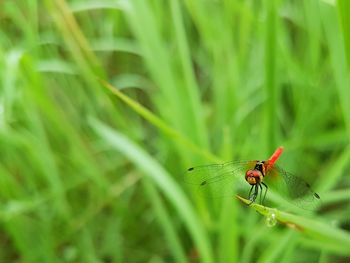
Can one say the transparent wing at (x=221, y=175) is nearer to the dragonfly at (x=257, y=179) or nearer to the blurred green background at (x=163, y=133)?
the dragonfly at (x=257, y=179)

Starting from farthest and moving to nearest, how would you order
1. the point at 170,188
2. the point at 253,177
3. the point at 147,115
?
the point at 170,188
the point at 147,115
the point at 253,177

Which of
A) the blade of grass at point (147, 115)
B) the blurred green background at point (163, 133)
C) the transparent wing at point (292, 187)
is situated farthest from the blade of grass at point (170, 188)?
the transparent wing at point (292, 187)

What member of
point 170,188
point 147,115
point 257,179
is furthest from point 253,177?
point 170,188

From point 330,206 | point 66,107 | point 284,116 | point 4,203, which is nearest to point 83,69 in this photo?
point 66,107

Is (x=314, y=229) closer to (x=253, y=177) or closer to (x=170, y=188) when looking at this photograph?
(x=253, y=177)

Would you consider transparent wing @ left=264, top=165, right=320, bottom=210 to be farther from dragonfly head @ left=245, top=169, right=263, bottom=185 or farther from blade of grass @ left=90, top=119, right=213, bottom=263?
blade of grass @ left=90, top=119, right=213, bottom=263

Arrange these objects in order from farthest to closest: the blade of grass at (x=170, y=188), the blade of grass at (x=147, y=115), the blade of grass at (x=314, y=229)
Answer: the blade of grass at (x=170, y=188) → the blade of grass at (x=147, y=115) → the blade of grass at (x=314, y=229)

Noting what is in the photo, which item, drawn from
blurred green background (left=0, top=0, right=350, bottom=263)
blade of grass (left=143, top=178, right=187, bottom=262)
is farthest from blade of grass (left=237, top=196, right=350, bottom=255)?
blade of grass (left=143, top=178, right=187, bottom=262)
